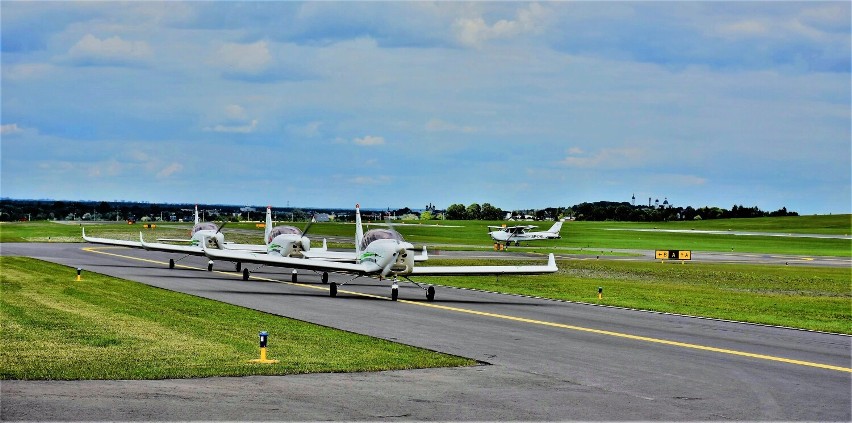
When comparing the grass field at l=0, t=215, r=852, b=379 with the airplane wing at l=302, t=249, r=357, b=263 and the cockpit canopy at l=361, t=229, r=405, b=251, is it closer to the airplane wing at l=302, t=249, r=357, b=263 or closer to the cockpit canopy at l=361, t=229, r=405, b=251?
the cockpit canopy at l=361, t=229, r=405, b=251

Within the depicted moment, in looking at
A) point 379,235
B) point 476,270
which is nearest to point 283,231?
point 379,235

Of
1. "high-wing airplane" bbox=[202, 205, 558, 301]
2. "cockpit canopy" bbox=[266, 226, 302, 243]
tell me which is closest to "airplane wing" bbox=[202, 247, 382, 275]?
"high-wing airplane" bbox=[202, 205, 558, 301]

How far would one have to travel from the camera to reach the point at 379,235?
41.1 metres

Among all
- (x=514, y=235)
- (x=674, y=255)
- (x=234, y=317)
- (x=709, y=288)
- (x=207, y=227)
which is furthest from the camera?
(x=514, y=235)

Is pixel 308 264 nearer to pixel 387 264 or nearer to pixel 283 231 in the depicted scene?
pixel 387 264

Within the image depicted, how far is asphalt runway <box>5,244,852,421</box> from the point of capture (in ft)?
53.4

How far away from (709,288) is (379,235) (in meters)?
22.1

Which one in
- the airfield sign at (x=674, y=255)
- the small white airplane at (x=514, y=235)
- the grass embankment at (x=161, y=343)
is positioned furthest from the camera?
the small white airplane at (x=514, y=235)

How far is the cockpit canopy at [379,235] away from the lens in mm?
41000

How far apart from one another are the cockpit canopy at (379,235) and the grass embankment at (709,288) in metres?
8.74

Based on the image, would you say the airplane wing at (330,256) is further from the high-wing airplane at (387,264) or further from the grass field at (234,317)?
the grass field at (234,317)

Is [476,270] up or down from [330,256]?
down

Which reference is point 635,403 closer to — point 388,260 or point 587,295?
point 388,260

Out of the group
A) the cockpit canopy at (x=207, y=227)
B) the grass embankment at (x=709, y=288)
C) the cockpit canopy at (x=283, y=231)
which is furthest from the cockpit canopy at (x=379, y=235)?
the cockpit canopy at (x=207, y=227)
